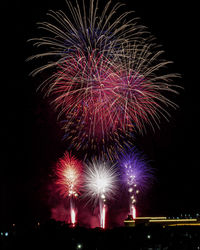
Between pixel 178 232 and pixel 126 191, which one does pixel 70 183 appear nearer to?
pixel 126 191

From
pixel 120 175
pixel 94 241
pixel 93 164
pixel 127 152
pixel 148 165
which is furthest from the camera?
pixel 148 165

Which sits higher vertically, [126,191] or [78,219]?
[126,191]

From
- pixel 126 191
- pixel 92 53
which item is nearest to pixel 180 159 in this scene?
pixel 126 191

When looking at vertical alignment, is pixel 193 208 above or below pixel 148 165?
below

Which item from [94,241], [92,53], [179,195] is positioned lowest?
[94,241]

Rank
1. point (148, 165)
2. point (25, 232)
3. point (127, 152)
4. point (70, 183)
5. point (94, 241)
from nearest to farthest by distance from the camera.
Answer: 1. point (94, 241)
2. point (25, 232)
3. point (70, 183)
4. point (127, 152)
5. point (148, 165)

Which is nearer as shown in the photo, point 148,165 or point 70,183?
point 70,183

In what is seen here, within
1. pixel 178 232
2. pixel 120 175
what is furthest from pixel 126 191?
pixel 178 232

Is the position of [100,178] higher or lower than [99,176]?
lower

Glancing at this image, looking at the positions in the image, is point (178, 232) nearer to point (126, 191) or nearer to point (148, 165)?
point (126, 191)
